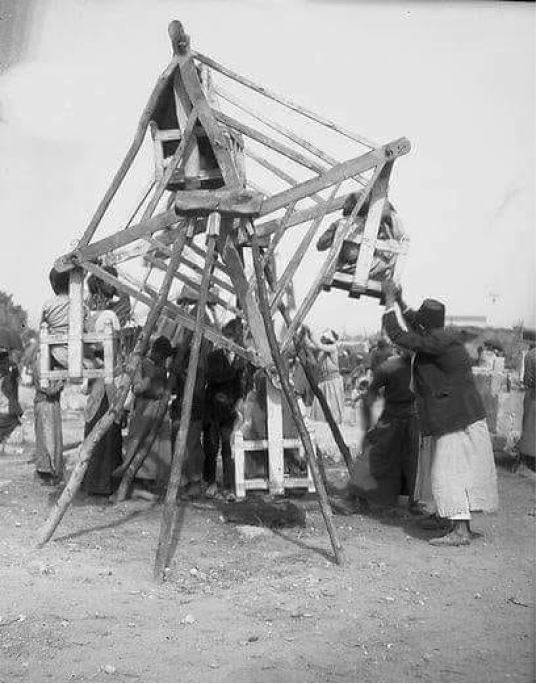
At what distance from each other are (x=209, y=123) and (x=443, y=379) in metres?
2.29

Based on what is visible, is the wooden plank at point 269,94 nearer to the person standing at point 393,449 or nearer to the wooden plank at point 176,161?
the wooden plank at point 176,161

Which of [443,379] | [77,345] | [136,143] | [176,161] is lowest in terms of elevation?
[443,379]

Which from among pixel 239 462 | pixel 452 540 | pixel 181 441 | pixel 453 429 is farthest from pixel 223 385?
pixel 452 540

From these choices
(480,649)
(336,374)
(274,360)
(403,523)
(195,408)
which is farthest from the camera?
(336,374)

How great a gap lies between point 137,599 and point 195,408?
9.26 ft

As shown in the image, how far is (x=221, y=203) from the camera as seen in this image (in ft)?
14.8

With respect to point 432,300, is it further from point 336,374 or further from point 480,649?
point 336,374

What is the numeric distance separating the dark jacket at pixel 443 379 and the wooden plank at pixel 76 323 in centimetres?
211

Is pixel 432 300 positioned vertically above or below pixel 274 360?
above

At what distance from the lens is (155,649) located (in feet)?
10.9

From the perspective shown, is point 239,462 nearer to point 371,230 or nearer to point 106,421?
point 106,421

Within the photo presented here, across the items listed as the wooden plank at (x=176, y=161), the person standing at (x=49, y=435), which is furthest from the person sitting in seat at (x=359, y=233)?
the person standing at (x=49, y=435)

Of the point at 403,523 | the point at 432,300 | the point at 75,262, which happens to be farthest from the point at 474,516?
the point at 75,262

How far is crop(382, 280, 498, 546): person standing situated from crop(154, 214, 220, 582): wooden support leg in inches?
49.2
